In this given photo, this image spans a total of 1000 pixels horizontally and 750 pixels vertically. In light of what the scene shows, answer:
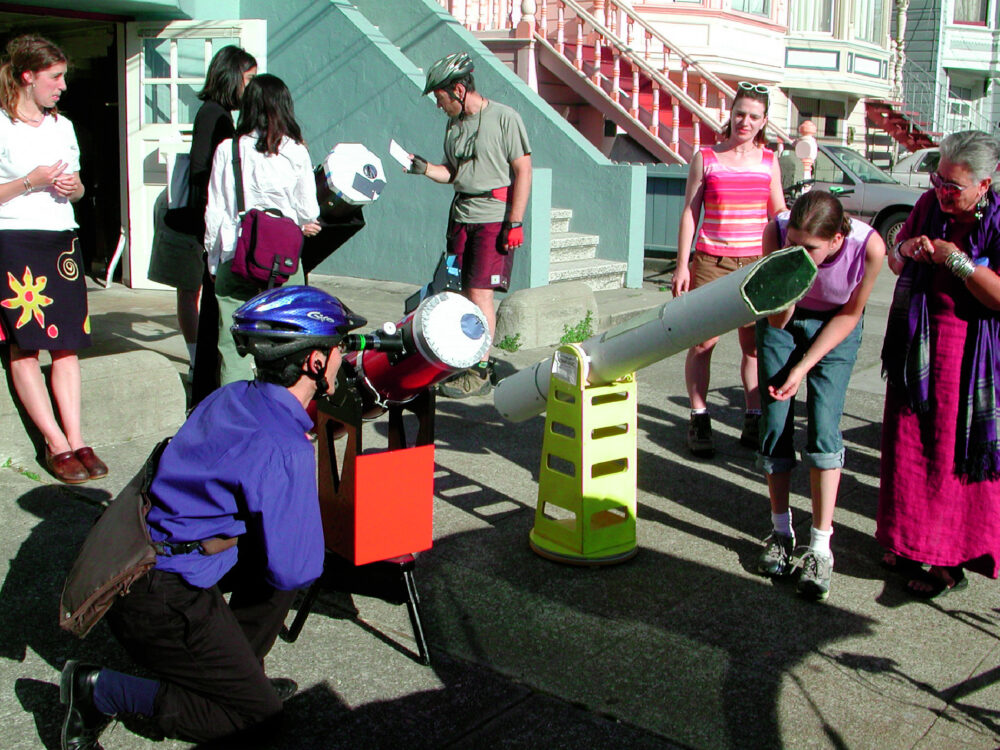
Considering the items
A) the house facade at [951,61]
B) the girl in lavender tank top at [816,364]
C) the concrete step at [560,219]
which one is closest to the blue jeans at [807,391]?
the girl in lavender tank top at [816,364]

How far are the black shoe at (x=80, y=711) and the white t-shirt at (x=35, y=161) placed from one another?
2515 millimetres

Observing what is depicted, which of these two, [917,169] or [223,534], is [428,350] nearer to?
[223,534]

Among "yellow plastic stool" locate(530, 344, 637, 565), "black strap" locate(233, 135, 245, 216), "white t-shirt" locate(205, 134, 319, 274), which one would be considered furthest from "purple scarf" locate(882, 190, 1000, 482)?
"black strap" locate(233, 135, 245, 216)

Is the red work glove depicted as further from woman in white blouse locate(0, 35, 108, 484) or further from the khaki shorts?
woman in white blouse locate(0, 35, 108, 484)

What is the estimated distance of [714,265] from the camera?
5488mm

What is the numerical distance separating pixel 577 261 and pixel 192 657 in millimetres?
8295

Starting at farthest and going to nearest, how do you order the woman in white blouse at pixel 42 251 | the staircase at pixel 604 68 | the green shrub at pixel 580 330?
the staircase at pixel 604 68 < the green shrub at pixel 580 330 < the woman in white blouse at pixel 42 251

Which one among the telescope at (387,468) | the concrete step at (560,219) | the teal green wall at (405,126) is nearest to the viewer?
the telescope at (387,468)

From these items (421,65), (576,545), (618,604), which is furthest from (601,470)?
(421,65)

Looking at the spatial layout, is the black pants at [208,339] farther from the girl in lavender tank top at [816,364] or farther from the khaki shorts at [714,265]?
the girl in lavender tank top at [816,364]

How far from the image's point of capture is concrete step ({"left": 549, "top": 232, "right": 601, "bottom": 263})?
10516 mm

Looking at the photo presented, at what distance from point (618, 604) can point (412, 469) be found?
38.4 inches

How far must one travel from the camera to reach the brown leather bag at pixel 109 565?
265cm

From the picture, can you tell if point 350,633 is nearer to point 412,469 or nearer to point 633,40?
point 412,469
